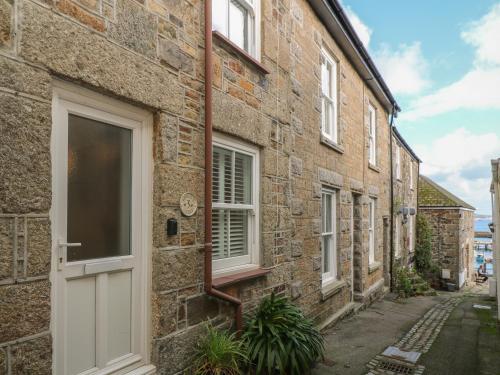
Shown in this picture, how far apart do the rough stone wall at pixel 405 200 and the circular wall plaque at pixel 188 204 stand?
10.5 meters

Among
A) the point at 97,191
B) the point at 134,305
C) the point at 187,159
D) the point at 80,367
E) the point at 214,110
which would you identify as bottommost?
the point at 80,367

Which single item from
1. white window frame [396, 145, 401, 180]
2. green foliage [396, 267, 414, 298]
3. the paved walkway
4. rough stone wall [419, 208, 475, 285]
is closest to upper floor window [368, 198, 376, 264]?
the paved walkway

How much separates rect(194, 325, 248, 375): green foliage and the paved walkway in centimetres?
165

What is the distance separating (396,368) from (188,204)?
3.68 meters

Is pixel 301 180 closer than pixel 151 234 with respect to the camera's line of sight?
No

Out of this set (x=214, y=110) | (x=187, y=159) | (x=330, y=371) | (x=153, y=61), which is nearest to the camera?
(x=153, y=61)

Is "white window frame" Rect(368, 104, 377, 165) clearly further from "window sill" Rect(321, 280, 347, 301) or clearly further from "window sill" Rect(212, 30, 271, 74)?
"window sill" Rect(212, 30, 271, 74)

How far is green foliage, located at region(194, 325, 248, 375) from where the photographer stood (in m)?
3.33

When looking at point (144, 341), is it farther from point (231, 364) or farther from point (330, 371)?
point (330, 371)

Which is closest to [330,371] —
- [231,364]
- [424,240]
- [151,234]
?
[231,364]

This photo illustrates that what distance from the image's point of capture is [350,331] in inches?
263

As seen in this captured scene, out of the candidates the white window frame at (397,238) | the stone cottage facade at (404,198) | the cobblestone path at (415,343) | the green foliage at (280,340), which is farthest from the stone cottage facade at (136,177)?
the stone cottage facade at (404,198)

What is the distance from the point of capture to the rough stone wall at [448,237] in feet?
61.8

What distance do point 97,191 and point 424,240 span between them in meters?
17.9
